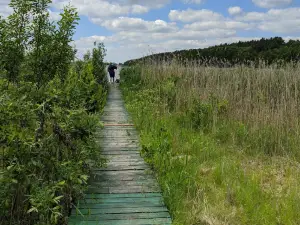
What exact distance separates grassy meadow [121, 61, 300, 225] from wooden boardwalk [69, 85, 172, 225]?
0.15 metres

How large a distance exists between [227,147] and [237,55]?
35.9 ft

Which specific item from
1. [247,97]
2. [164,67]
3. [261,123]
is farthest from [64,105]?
[164,67]

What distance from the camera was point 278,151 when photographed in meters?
5.62

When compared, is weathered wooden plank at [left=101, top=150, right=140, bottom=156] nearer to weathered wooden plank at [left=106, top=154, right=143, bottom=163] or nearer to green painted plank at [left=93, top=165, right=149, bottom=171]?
weathered wooden plank at [left=106, top=154, right=143, bottom=163]

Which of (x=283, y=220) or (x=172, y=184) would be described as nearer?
(x=283, y=220)

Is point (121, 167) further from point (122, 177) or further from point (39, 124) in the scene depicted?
point (39, 124)

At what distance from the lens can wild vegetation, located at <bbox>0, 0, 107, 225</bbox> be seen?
254 cm

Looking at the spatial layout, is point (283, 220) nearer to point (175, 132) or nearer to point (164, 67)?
point (175, 132)

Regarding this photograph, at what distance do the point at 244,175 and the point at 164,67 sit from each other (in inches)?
378

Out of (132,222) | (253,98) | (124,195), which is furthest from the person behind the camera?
(253,98)

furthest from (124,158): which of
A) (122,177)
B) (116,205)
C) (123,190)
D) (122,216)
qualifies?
(122,216)

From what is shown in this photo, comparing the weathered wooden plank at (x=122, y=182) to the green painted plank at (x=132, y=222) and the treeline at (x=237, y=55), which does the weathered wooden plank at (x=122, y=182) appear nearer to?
the green painted plank at (x=132, y=222)

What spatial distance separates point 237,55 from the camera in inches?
630

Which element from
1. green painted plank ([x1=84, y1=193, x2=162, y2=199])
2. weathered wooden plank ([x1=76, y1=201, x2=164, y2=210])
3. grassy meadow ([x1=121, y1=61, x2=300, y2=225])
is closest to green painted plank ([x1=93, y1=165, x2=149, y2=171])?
grassy meadow ([x1=121, y1=61, x2=300, y2=225])
